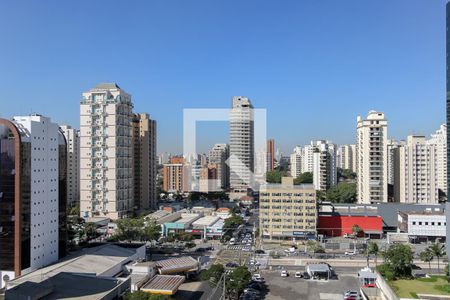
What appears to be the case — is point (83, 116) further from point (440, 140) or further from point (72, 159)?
point (440, 140)

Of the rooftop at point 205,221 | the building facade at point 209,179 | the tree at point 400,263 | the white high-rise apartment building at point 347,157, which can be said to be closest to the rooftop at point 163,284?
the tree at point 400,263

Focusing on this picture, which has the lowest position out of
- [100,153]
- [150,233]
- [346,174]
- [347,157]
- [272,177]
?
[150,233]

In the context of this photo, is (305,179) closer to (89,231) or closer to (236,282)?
(89,231)

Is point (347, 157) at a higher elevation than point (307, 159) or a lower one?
higher

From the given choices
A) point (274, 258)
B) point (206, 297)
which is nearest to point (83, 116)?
point (274, 258)

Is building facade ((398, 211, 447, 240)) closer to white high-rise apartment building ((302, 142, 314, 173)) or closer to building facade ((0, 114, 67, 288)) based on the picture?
building facade ((0, 114, 67, 288))

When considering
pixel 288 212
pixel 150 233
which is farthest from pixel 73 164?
pixel 288 212

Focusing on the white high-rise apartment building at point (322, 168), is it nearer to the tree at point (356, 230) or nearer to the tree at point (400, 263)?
the tree at point (356, 230)
